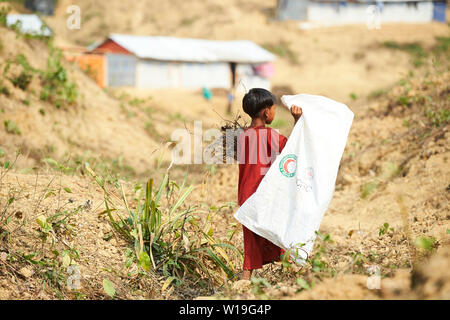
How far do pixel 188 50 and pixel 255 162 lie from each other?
2019cm

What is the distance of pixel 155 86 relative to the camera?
2189 centimetres

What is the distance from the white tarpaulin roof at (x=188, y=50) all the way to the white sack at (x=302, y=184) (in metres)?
18.1

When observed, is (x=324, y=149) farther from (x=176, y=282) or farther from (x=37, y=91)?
(x=37, y=91)

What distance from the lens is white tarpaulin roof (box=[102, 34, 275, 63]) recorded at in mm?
21750

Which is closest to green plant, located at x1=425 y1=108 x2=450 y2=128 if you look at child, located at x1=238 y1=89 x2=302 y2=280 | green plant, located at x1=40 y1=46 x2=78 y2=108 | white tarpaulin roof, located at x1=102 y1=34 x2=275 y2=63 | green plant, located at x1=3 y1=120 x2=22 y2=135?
child, located at x1=238 y1=89 x2=302 y2=280

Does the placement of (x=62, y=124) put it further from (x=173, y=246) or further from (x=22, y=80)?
(x=173, y=246)

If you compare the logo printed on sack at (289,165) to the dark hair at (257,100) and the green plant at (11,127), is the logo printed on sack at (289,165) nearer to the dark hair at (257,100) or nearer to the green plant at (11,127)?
the dark hair at (257,100)

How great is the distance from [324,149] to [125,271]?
1644mm

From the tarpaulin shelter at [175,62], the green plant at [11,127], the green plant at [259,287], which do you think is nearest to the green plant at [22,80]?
the green plant at [11,127]

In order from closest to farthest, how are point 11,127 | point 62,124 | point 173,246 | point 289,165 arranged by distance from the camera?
point 289,165 → point 173,246 → point 11,127 → point 62,124

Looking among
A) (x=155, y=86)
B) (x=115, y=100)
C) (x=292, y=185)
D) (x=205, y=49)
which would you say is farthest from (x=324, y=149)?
(x=205, y=49)

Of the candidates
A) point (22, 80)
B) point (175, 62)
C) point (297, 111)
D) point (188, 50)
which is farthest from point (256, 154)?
point (188, 50)

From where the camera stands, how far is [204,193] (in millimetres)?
7312

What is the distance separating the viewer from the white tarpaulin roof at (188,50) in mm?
21750
